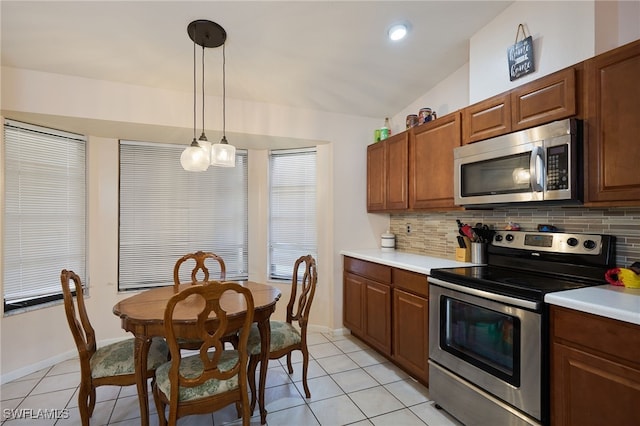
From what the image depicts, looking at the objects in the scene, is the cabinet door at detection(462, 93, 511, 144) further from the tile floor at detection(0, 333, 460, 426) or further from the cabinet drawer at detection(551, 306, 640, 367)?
the tile floor at detection(0, 333, 460, 426)

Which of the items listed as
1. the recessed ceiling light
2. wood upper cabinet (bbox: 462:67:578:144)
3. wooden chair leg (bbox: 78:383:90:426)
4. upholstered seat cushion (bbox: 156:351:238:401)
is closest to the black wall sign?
wood upper cabinet (bbox: 462:67:578:144)

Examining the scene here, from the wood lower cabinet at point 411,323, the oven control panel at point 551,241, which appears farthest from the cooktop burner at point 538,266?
the wood lower cabinet at point 411,323

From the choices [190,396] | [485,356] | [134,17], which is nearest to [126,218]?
[134,17]

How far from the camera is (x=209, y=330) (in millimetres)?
1713

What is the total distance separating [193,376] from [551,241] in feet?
7.38

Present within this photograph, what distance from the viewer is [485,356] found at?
5.92 feet

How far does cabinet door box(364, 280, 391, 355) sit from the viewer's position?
2717 mm

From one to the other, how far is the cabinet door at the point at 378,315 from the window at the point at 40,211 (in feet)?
9.04

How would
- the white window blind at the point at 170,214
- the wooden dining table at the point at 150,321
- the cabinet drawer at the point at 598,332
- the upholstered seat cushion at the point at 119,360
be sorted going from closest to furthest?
the cabinet drawer at the point at 598,332 < the wooden dining table at the point at 150,321 < the upholstered seat cushion at the point at 119,360 < the white window blind at the point at 170,214

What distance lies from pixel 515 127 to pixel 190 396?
241 cm

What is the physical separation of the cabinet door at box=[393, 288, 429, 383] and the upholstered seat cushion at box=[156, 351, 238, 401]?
1323 mm

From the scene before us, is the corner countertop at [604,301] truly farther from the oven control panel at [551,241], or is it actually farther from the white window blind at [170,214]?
the white window blind at [170,214]

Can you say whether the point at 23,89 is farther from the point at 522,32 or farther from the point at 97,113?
the point at 522,32

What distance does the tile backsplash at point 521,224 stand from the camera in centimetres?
174
